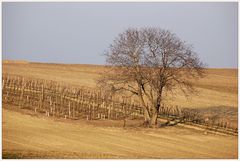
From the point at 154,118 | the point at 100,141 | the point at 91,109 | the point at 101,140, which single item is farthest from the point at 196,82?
the point at 100,141

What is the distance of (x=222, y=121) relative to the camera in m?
44.6

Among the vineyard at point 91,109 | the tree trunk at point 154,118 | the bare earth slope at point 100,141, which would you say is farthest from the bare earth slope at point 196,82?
the bare earth slope at point 100,141

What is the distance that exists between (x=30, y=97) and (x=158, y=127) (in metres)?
15.4

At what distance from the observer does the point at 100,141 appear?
3238cm

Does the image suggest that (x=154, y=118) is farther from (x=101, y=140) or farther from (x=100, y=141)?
(x=100, y=141)

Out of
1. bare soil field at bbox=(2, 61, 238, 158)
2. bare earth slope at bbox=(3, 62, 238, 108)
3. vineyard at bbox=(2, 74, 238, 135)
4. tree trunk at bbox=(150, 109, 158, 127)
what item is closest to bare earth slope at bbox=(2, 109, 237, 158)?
bare soil field at bbox=(2, 61, 238, 158)

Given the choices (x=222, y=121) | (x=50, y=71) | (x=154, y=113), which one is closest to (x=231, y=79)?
(x=50, y=71)

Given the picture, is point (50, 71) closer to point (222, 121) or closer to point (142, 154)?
point (222, 121)

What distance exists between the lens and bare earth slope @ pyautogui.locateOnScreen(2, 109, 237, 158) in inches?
1117

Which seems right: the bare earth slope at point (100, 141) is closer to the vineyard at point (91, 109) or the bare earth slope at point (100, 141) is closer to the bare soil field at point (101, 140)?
the bare soil field at point (101, 140)

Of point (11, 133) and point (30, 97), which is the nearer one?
point (11, 133)

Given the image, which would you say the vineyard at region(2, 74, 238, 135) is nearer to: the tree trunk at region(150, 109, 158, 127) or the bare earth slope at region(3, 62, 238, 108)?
the tree trunk at region(150, 109, 158, 127)

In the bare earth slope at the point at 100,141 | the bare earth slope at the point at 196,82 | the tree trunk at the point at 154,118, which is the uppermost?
the bare earth slope at the point at 196,82

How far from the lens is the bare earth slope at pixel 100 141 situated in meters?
28.4
